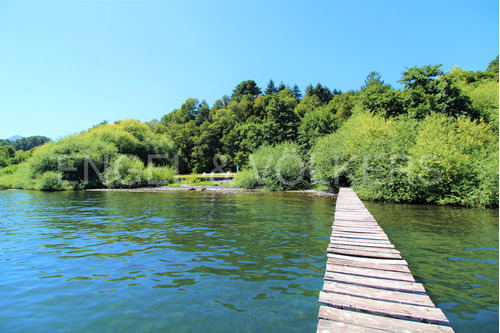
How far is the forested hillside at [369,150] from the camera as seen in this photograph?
18.6 meters

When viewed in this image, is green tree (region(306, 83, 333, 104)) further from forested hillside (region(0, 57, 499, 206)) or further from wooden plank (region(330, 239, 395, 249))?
wooden plank (region(330, 239, 395, 249))

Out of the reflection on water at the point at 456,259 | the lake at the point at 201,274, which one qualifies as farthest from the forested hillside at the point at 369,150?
the lake at the point at 201,274

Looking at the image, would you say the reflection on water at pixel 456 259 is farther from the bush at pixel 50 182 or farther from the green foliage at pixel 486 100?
the bush at pixel 50 182

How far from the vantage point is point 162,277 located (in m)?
6.22

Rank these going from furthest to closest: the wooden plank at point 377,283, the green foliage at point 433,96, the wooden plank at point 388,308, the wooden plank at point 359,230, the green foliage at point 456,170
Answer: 1. the green foliage at point 433,96
2. the green foliage at point 456,170
3. the wooden plank at point 359,230
4. the wooden plank at point 377,283
5. the wooden plank at point 388,308

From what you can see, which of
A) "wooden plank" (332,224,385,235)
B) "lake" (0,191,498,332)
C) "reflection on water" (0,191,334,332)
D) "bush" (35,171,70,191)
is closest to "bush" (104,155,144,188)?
"bush" (35,171,70,191)

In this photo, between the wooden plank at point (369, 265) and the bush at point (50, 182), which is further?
the bush at point (50, 182)

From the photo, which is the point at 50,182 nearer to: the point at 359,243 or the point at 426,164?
the point at 359,243

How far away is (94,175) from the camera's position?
132ft

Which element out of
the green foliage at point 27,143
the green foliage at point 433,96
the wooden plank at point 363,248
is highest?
the green foliage at point 27,143

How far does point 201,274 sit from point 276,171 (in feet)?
87.8

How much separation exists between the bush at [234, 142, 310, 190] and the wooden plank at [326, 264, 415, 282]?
2732 centimetres

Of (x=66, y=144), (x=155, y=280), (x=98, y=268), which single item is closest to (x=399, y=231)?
(x=155, y=280)

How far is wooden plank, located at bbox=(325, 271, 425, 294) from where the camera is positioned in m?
4.10
